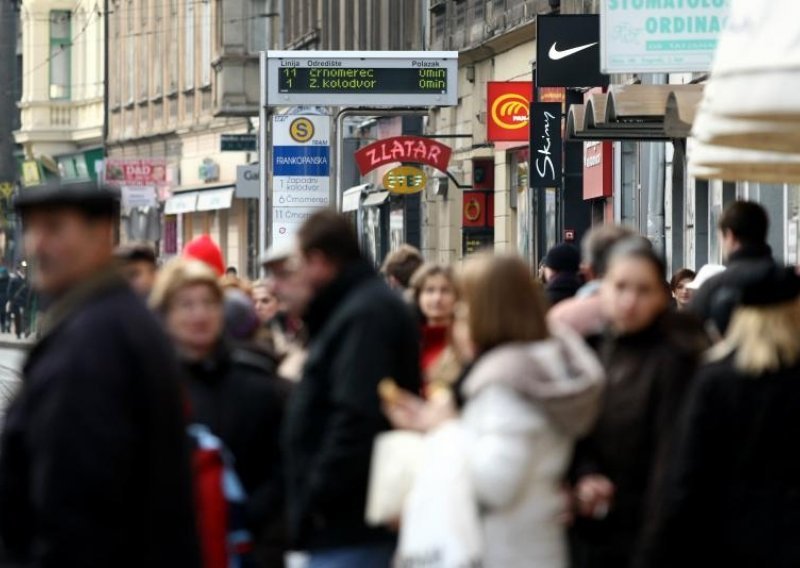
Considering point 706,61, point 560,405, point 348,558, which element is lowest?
point 348,558

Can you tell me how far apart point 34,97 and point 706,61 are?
62387 mm

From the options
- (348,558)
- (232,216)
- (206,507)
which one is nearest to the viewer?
(206,507)

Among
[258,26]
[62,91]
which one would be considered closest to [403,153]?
[258,26]

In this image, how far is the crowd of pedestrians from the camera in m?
6.13

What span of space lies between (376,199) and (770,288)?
40.4 m

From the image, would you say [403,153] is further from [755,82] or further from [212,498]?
[212,498]

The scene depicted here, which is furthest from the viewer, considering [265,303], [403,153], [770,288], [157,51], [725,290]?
[157,51]

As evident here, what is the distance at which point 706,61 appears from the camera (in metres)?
19.1

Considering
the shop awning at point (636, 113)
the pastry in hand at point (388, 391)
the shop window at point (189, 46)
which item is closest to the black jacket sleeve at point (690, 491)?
the pastry in hand at point (388, 391)

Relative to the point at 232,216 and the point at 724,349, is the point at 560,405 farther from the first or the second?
the point at 232,216

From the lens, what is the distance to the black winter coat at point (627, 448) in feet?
26.1

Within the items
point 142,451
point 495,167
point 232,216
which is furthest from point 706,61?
point 232,216

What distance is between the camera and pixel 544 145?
30812 millimetres

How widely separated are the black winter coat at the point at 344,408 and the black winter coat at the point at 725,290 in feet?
5.87
